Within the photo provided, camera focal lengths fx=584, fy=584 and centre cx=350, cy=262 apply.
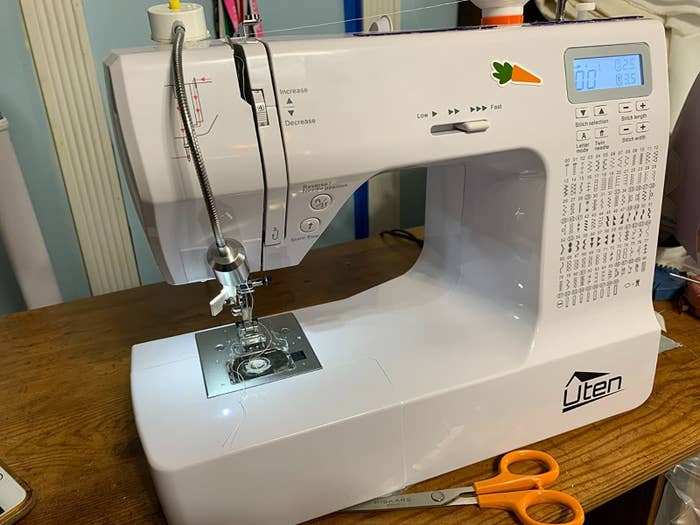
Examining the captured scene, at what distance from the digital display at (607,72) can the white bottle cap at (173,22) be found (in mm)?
405

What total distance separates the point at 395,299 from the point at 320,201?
0.83 ft

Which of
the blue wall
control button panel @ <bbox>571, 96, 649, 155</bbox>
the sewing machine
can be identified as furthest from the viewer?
the blue wall

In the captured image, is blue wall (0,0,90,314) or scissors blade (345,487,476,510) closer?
scissors blade (345,487,476,510)

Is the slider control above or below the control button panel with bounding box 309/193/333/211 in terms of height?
above

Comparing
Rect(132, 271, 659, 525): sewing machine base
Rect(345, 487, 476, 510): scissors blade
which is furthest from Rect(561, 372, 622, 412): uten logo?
Rect(345, 487, 476, 510): scissors blade

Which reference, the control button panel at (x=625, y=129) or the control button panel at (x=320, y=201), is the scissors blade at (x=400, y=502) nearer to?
the control button panel at (x=320, y=201)

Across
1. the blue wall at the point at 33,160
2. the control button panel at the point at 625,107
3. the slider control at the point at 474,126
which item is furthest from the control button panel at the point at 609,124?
the blue wall at the point at 33,160

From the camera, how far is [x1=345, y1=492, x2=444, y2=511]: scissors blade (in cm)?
65

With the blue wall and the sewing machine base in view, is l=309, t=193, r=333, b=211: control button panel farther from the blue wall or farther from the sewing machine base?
the blue wall

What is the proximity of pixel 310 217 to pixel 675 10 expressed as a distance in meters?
0.86

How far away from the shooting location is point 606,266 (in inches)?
28.5

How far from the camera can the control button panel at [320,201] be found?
23.8 inches

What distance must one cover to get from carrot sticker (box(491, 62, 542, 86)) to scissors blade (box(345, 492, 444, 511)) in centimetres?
46

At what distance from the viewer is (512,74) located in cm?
61
